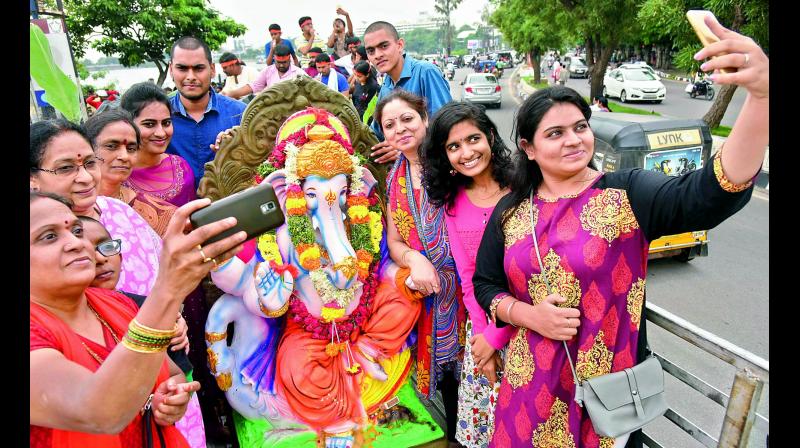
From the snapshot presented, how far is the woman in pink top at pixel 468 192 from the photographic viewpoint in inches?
89.6

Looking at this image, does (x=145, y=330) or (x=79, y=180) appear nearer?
(x=145, y=330)

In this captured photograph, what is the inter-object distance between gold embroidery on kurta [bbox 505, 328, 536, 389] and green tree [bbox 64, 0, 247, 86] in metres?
15.5

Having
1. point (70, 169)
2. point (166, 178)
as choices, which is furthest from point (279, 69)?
point (70, 169)

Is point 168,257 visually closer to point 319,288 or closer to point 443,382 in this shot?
point 319,288

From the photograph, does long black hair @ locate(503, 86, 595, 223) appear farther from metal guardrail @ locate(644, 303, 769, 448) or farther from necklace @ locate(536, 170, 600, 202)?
metal guardrail @ locate(644, 303, 769, 448)

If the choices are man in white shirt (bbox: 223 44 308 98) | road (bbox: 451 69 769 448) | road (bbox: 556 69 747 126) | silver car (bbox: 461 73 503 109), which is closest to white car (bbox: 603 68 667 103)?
road (bbox: 556 69 747 126)

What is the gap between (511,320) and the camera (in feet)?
5.95

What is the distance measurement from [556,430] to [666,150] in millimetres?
5145

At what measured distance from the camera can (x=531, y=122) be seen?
70.4 inches

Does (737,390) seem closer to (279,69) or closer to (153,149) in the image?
(153,149)

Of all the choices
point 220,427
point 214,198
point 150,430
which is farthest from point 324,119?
point 220,427

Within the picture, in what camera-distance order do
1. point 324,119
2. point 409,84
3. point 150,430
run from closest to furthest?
point 150,430, point 324,119, point 409,84

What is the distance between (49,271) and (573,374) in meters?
1.57

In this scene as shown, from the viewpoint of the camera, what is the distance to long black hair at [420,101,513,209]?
2.30 m
